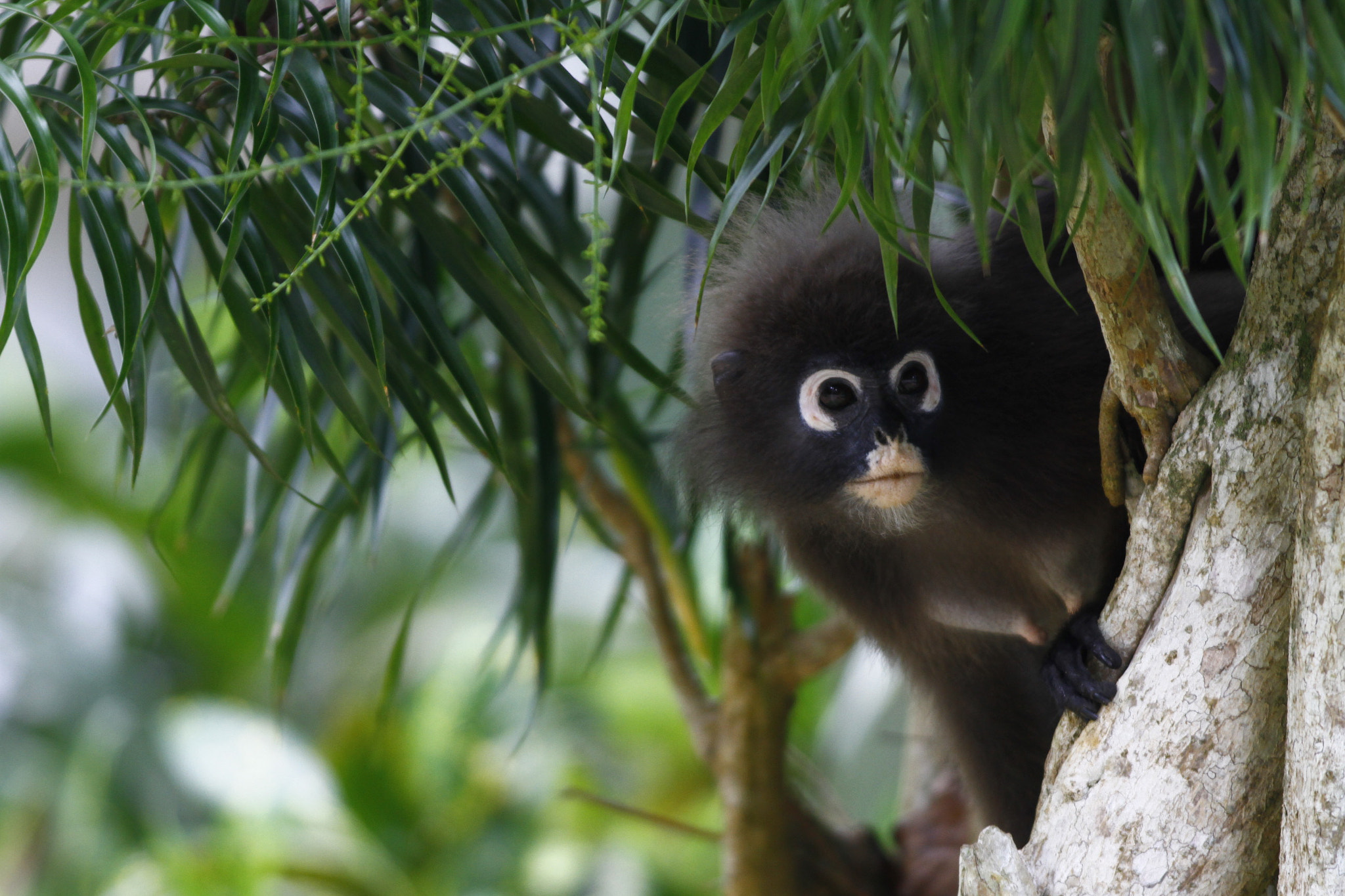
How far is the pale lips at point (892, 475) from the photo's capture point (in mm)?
1307

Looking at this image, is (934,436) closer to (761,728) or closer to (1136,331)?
(1136,331)

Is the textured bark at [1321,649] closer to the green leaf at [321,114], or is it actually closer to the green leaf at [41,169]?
the green leaf at [321,114]

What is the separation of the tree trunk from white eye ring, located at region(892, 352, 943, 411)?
0.37 m

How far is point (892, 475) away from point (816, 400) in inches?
5.0

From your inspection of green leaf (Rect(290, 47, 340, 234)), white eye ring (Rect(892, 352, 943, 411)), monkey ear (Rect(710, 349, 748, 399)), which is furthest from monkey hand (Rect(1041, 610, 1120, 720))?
green leaf (Rect(290, 47, 340, 234))

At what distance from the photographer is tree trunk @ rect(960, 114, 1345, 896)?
951 millimetres

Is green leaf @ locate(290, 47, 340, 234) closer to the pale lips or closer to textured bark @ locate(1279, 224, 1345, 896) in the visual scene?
the pale lips

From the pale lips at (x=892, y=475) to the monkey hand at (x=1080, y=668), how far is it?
0.23 meters

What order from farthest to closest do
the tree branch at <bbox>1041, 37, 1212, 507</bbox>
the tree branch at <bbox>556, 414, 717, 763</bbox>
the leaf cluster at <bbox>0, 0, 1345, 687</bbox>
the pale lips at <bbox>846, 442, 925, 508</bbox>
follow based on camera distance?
the tree branch at <bbox>556, 414, 717, 763</bbox> < the pale lips at <bbox>846, 442, 925, 508</bbox> < the tree branch at <bbox>1041, 37, 1212, 507</bbox> < the leaf cluster at <bbox>0, 0, 1345, 687</bbox>

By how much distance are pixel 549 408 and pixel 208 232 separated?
24.8 inches

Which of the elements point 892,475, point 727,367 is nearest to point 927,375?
point 892,475

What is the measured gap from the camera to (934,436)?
54.3 inches

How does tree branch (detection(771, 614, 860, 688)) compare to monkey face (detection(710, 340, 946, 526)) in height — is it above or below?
below

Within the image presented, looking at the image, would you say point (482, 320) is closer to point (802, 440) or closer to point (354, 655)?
point (802, 440)
